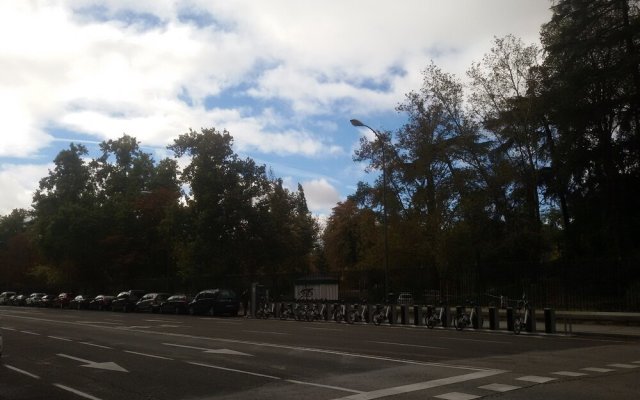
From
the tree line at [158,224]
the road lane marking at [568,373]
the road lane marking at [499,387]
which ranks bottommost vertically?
the road lane marking at [499,387]

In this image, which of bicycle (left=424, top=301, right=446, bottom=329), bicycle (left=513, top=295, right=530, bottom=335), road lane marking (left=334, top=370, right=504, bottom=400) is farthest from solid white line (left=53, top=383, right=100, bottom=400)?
bicycle (left=424, top=301, right=446, bottom=329)

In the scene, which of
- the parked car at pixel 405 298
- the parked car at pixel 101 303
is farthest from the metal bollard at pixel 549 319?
the parked car at pixel 101 303

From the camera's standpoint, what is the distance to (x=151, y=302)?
44938mm

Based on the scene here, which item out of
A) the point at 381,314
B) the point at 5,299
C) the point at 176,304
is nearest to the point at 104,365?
the point at 381,314

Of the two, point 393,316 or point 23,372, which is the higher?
point 393,316

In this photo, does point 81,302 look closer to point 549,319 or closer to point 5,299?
point 5,299

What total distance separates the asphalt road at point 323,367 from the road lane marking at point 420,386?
0.06ft

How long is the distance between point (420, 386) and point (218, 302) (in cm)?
2876

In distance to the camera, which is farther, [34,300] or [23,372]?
[34,300]

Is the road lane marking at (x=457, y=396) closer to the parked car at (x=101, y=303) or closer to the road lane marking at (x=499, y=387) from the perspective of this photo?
the road lane marking at (x=499, y=387)

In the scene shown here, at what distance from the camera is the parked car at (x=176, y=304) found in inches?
1611

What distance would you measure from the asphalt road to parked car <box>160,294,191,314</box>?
2128 cm

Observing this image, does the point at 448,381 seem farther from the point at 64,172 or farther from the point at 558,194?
the point at 64,172

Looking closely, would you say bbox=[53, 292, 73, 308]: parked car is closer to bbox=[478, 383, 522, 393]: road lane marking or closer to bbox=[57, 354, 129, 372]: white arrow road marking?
bbox=[57, 354, 129, 372]: white arrow road marking
